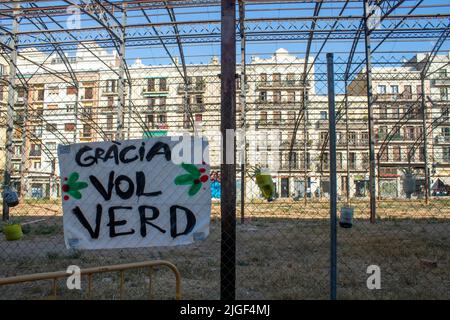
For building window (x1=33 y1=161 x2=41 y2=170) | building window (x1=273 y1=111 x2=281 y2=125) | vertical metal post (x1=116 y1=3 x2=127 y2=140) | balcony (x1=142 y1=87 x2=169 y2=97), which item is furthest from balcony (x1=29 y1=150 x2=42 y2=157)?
vertical metal post (x1=116 y1=3 x2=127 y2=140)

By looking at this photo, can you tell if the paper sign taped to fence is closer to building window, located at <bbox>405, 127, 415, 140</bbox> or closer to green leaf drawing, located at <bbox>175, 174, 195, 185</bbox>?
green leaf drawing, located at <bbox>175, 174, 195, 185</bbox>

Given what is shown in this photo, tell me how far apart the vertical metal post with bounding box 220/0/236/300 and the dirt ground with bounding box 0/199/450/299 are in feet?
3.54

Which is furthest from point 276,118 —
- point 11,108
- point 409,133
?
point 11,108

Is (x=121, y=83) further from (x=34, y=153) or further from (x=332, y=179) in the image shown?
(x=34, y=153)

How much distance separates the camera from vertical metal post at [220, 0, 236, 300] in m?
3.20

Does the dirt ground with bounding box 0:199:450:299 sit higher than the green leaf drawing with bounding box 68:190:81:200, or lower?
lower

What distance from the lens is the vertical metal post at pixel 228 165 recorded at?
3.20 m

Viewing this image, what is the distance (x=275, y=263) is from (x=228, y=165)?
2.96 m

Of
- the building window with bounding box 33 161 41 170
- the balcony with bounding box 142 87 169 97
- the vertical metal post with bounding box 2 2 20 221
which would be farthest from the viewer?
the building window with bounding box 33 161 41 170

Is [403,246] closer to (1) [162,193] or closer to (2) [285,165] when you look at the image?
(1) [162,193]

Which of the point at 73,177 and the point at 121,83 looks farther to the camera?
the point at 121,83

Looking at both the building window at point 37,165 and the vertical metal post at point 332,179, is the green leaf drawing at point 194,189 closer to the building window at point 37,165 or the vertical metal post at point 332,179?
the vertical metal post at point 332,179

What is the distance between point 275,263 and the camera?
5738mm
